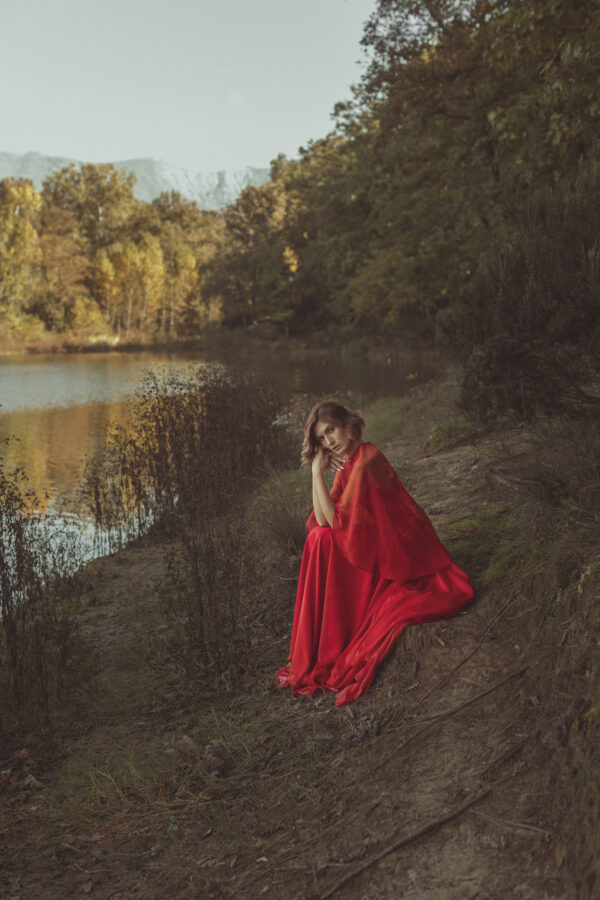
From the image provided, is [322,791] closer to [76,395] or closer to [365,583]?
[365,583]

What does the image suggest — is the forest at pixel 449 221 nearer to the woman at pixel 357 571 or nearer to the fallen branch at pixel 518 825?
the woman at pixel 357 571

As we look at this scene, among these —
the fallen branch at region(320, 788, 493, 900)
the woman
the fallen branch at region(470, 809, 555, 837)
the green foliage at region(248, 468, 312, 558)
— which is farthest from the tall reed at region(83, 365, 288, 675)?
the fallen branch at region(470, 809, 555, 837)

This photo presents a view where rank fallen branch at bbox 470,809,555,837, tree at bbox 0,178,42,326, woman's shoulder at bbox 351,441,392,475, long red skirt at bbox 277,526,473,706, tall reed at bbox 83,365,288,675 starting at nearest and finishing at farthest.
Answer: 1. fallen branch at bbox 470,809,555,837
2. long red skirt at bbox 277,526,473,706
3. woman's shoulder at bbox 351,441,392,475
4. tall reed at bbox 83,365,288,675
5. tree at bbox 0,178,42,326

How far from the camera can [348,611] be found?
373 centimetres

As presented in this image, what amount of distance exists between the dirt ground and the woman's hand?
909 mm

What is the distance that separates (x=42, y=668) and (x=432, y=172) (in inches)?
565

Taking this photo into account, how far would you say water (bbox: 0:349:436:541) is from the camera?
39.3 ft

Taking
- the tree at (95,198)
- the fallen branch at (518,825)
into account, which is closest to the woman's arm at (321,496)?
the fallen branch at (518,825)

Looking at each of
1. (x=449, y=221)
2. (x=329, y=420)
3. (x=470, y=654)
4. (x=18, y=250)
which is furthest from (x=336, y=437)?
(x=18, y=250)

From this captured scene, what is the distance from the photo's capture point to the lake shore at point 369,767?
232cm

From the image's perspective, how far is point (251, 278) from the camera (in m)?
51.7

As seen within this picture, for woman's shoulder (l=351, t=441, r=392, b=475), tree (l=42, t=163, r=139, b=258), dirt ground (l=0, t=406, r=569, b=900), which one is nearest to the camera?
dirt ground (l=0, t=406, r=569, b=900)

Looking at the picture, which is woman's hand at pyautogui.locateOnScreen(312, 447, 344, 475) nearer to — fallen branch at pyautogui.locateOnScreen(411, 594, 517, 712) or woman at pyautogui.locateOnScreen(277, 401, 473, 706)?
woman at pyautogui.locateOnScreen(277, 401, 473, 706)

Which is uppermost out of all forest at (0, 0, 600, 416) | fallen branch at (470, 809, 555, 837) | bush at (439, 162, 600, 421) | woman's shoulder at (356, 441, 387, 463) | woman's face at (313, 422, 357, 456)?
forest at (0, 0, 600, 416)
